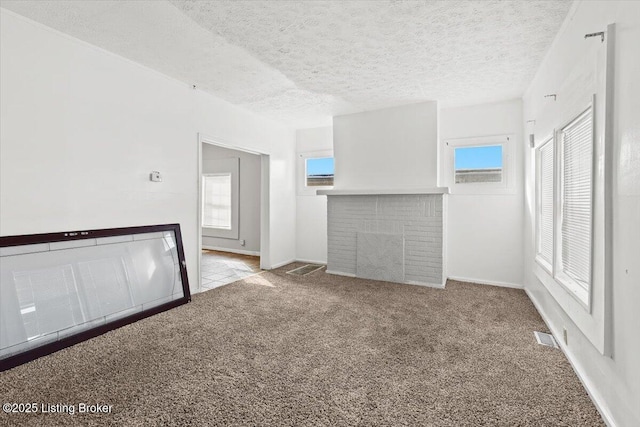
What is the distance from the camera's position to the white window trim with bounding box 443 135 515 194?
4.14m

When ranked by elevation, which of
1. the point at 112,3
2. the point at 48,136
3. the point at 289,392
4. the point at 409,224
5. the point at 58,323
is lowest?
the point at 289,392

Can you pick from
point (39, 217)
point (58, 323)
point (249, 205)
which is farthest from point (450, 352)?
A: point (249, 205)

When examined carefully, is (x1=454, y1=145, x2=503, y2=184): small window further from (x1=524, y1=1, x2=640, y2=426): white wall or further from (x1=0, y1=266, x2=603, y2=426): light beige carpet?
(x1=524, y1=1, x2=640, y2=426): white wall

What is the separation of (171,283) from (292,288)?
4.87 feet

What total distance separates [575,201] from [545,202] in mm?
834

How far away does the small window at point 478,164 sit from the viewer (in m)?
4.23

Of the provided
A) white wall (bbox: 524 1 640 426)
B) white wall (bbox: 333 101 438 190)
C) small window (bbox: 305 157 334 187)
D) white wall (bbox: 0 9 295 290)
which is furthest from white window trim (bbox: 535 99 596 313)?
white wall (bbox: 0 9 295 290)

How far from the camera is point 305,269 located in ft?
16.7

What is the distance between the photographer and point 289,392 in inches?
70.4

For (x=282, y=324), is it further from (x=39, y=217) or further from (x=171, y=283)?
(x=39, y=217)

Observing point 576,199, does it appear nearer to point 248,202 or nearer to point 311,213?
point 311,213

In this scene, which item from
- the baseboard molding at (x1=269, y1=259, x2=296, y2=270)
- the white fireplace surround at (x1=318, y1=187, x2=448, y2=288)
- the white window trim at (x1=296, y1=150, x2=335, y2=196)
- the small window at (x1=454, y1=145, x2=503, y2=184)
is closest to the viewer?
the white fireplace surround at (x1=318, y1=187, x2=448, y2=288)

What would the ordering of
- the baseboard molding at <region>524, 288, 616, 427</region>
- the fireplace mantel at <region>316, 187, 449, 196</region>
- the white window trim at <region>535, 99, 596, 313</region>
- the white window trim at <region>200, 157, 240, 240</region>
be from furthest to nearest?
1. the white window trim at <region>200, 157, 240, 240</region>
2. the fireplace mantel at <region>316, 187, 449, 196</region>
3. the white window trim at <region>535, 99, 596, 313</region>
4. the baseboard molding at <region>524, 288, 616, 427</region>

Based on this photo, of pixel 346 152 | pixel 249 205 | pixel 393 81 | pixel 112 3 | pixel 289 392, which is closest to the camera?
pixel 289 392
